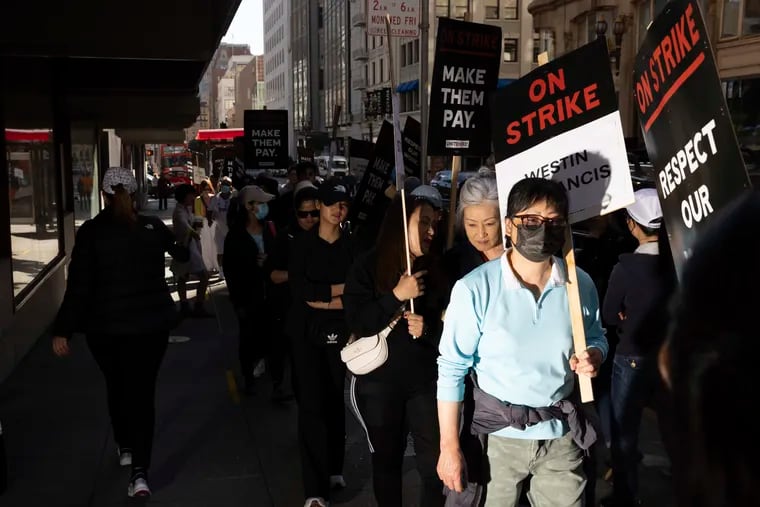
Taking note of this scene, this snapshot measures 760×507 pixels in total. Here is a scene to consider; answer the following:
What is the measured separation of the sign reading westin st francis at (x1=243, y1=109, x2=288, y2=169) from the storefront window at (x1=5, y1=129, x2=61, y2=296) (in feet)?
15.0

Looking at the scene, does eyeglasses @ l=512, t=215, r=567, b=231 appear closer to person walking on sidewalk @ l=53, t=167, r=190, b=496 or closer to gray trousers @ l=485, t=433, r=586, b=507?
gray trousers @ l=485, t=433, r=586, b=507

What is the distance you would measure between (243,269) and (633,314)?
3.81m

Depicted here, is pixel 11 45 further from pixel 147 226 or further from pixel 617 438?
pixel 617 438

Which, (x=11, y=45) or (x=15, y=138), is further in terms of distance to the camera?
(x=15, y=138)

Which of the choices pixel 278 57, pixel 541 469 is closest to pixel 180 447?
pixel 541 469

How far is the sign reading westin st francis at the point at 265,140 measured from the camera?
15773mm

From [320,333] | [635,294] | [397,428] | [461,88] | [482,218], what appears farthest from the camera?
[461,88]

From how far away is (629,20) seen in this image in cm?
3697

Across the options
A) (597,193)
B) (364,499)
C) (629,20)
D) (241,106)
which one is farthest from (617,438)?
(241,106)

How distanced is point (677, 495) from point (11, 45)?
8.10 metres

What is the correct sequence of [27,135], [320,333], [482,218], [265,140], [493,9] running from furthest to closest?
[493,9]
[265,140]
[27,135]
[320,333]
[482,218]

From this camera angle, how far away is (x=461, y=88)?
6113 mm

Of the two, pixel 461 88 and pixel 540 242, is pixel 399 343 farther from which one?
pixel 461 88

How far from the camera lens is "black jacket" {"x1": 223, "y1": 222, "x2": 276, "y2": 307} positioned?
7.34 metres
